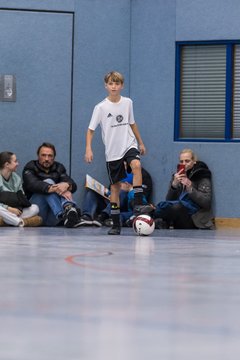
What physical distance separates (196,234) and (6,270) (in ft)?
18.8

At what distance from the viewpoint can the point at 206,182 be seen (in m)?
14.9

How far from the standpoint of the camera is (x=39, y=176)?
15.0 meters

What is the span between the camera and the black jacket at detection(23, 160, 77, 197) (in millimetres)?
14828

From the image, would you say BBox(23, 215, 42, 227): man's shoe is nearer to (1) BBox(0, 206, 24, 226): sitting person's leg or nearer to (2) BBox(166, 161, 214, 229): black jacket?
(1) BBox(0, 206, 24, 226): sitting person's leg

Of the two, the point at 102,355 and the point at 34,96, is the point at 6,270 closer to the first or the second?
the point at 102,355

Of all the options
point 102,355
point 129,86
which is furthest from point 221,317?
point 129,86

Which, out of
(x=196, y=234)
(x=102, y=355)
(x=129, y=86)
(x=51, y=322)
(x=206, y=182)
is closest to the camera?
(x=102, y=355)

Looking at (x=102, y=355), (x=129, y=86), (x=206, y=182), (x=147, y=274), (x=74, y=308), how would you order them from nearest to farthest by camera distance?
(x=102, y=355) → (x=74, y=308) → (x=147, y=274) → (x=206, y=182) → (x=129, y=86)

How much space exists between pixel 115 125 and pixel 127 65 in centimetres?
301

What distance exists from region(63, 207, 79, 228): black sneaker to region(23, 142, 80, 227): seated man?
14 centimetres

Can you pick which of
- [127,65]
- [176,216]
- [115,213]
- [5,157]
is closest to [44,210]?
[5,157]

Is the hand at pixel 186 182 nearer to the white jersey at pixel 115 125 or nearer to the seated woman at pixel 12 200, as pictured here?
the white jersey at pixel 115 125

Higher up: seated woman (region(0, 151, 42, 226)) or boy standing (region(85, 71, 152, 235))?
boy standing (region(85, 71, 152, 235))

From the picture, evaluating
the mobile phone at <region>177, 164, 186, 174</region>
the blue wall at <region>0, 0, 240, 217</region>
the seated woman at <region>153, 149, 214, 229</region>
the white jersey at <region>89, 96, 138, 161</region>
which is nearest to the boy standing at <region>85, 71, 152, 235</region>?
the white jersey at <region>89, 96, 138, 161</region>
